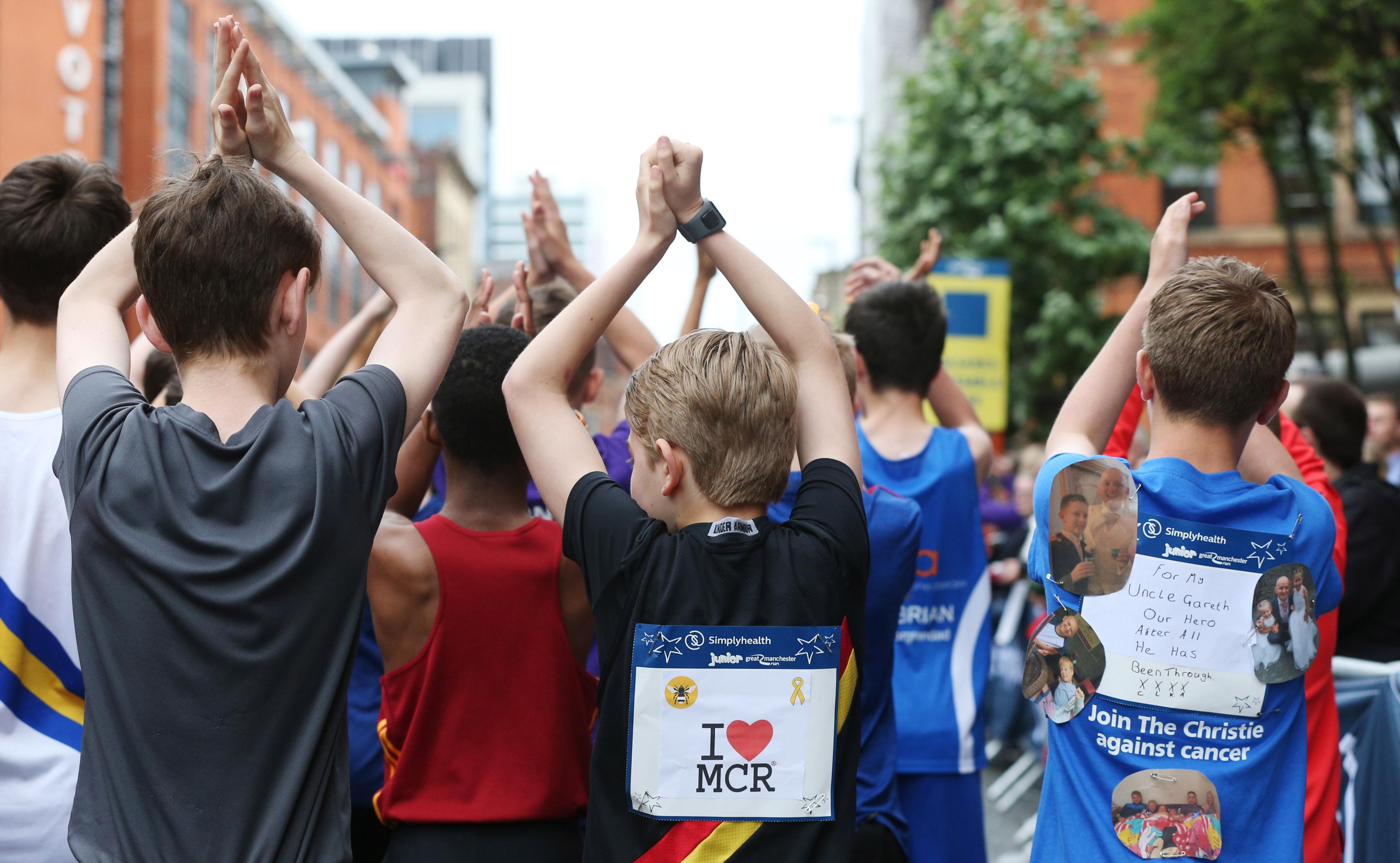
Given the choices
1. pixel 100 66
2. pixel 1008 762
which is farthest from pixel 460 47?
pixel 1008 762

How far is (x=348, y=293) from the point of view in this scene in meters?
54.6

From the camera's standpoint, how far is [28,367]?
2.63m

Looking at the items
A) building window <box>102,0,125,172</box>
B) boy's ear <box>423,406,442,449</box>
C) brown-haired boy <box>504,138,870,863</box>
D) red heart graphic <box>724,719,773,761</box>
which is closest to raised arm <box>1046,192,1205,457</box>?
brown-haired boy <box>504,138,870,863</box>

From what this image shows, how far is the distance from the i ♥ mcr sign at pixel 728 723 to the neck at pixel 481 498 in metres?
0.72

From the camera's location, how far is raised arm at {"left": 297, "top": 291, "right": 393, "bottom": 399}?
3732 mm

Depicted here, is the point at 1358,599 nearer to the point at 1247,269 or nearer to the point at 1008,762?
the point at 1247,269

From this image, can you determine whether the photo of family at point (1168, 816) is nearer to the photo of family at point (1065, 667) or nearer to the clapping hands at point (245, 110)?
the photo of family at point (1065, 667)

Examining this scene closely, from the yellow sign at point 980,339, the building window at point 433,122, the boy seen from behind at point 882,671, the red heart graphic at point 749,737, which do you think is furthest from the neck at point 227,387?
the building window at point 433,122

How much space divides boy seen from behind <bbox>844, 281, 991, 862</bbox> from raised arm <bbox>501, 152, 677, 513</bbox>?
1.58 meters

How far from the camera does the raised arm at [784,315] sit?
248 cm

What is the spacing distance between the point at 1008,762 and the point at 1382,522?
6055mm

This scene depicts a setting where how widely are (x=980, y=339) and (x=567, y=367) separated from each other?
788cm

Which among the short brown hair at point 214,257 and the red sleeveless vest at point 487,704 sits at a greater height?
the short brown hair at point 214,257

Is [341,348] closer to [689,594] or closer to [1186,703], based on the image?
[689,594]
